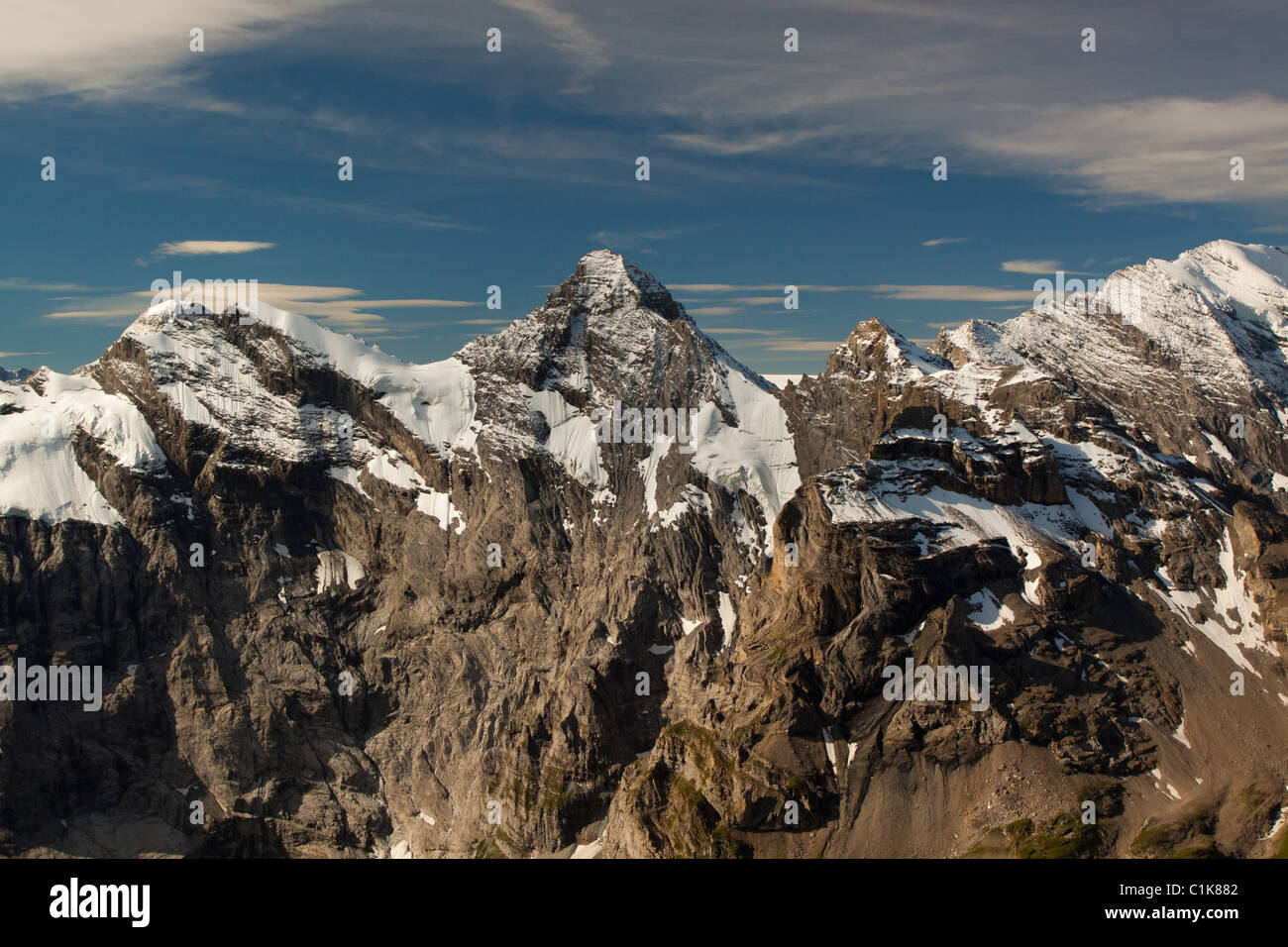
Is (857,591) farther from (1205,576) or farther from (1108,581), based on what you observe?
(1205,576)

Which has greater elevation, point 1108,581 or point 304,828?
point 1108,581

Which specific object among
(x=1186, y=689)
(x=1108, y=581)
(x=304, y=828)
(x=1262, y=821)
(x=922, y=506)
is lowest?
(x=304, y=828)

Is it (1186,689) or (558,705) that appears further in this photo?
(558,705)
